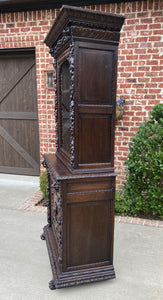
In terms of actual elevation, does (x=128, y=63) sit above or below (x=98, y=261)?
above

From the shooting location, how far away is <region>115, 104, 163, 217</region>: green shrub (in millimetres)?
3219

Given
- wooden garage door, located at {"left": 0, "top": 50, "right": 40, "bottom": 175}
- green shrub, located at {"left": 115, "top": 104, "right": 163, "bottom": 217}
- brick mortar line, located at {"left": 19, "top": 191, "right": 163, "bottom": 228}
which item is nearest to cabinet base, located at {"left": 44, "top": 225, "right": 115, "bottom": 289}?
brick mortar line, located at {"left": 19, "top": 191, "right": 163, "bottom": 228}

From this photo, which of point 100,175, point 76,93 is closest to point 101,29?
point 76,93

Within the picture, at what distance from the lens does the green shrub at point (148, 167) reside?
322 centimetres

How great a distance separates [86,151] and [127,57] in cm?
239

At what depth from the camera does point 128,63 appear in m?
3.73

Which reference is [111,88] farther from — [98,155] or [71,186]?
[71,186]

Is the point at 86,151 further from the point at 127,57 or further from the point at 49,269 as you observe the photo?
the point at 127,57

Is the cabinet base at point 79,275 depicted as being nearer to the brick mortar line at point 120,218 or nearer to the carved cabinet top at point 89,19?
the brick mortar line at point 120,218

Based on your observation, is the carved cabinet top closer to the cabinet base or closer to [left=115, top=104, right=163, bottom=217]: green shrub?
[left=115, top=104, right=163, bottom=217]: green shrub

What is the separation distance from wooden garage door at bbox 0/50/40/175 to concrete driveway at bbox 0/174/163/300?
1618 mm

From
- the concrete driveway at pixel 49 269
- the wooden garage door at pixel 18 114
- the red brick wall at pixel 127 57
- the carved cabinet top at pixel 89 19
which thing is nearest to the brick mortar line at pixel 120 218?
the concrete driveway at pixel 49 269

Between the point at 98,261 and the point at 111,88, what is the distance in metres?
1.59

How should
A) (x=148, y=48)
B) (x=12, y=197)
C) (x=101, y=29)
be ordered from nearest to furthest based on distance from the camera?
(x=101, y=29) → (x=148, y=48) → (x=12, y=197)
